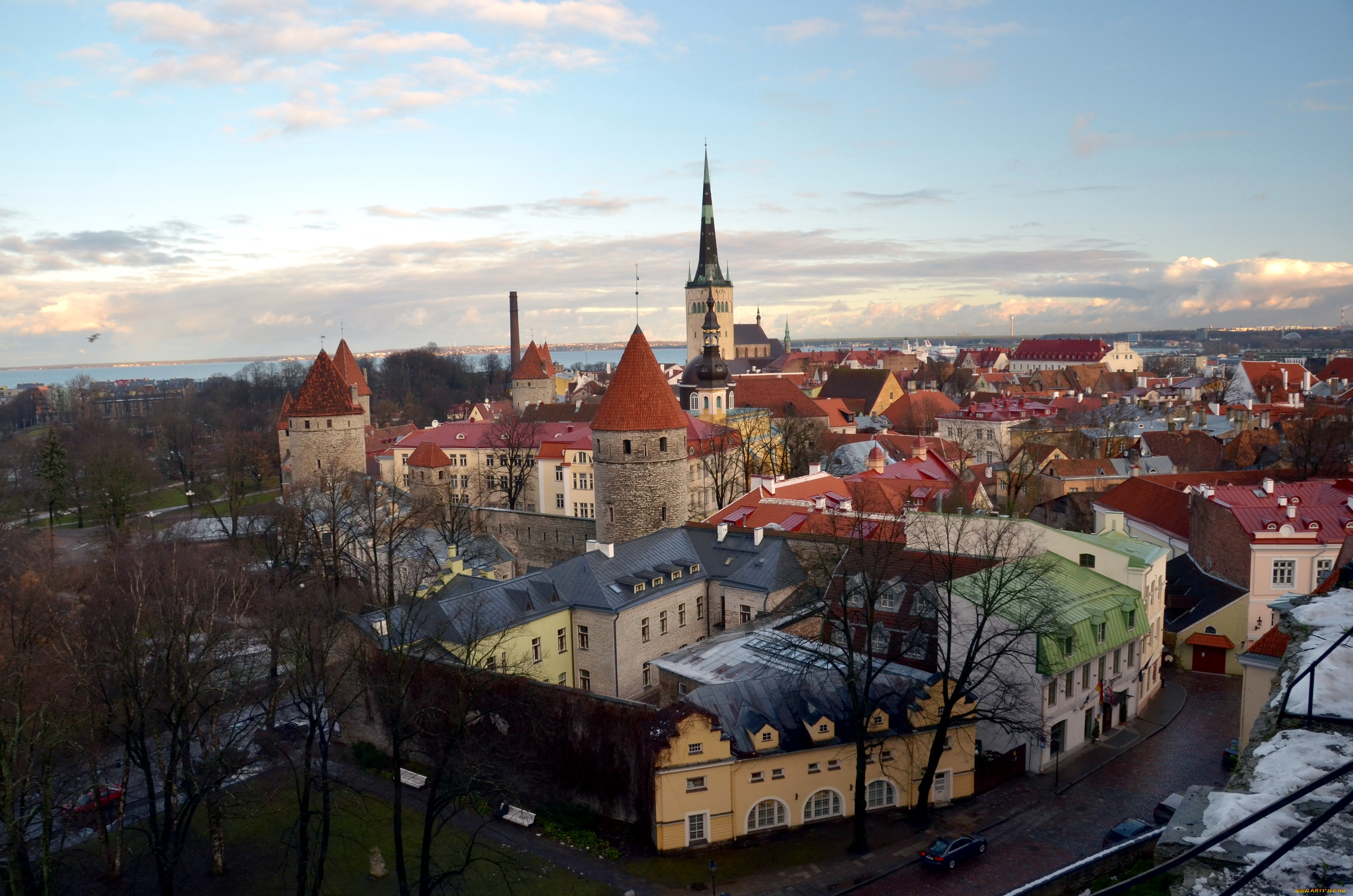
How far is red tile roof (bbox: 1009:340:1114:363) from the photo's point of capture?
394 ft

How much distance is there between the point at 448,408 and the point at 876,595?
298 ft

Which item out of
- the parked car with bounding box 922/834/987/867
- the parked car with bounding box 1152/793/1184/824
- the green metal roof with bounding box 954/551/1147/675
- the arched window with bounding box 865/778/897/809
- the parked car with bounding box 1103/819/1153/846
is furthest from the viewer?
the green metal roof with bounding box 954/551/1147/675

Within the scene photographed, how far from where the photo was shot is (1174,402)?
6750cm

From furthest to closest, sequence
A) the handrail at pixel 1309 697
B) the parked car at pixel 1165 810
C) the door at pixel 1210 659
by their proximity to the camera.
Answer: the door at pixel 1210 659
the parked car at pixel 1165 810
the handrail at pixel 1309 697

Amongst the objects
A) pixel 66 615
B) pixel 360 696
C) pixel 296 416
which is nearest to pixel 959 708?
pixel 360 696

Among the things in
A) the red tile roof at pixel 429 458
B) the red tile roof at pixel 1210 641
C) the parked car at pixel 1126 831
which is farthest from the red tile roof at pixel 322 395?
the parked car at pixel 1126 831

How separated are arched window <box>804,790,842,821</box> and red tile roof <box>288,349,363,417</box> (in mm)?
32595

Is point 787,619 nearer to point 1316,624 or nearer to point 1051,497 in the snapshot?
point 1316,624

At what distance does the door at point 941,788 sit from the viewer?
1880 centimetres

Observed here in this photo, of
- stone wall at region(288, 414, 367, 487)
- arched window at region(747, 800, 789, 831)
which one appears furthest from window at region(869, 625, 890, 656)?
stone wall at region(288, 414, 367, 487)

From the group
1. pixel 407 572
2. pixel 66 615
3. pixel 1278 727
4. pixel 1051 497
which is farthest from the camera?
pixel 1051 497

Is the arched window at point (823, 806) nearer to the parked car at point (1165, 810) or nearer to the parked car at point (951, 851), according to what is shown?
the parked car at point (951, 851)

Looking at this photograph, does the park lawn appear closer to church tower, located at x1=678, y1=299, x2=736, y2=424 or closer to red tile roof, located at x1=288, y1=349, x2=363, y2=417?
red tile roof, located at x1=288, y1=349, x2=363, y2=417

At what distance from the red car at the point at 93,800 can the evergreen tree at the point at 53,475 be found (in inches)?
1476
